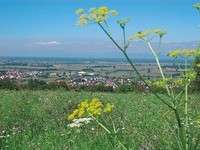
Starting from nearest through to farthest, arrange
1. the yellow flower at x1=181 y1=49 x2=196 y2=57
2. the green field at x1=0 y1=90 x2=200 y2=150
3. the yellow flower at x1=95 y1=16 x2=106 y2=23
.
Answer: the yellow flower at x1=95 y1=16 x2=106 y2=23 < the yellow flower at x1=181 y1=49 x2=196 y2=57 < the green field at x1=0 y1=90 x2=200 y2=150

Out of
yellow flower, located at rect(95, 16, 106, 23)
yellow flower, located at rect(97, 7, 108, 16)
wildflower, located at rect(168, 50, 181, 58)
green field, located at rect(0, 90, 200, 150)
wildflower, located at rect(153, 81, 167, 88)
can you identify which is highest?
yellow flower, located at rect(97, 7, 108, 16)

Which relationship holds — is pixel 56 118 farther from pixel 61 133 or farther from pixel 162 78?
pixel 162 78

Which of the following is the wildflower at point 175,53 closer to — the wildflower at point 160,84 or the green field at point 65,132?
the wildflower at point 160,84

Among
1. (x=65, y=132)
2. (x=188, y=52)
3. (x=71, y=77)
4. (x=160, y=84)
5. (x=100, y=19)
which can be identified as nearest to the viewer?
(x=100, y=19)

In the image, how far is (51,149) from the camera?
7879 mm

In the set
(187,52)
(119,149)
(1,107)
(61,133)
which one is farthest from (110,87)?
(187,52)

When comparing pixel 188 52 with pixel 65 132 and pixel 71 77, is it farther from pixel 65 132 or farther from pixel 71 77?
pixel 65 132

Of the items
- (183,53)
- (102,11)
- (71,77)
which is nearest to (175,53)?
(183,53)

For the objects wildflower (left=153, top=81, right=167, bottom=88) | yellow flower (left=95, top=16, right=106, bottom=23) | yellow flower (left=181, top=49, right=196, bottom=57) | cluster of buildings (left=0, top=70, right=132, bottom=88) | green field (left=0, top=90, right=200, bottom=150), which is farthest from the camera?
green field (left=0, top=90, right=200, bottom=150)

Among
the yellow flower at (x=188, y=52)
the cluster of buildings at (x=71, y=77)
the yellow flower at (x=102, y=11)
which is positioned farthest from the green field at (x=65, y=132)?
the yellow flower at (x=102, y=11)

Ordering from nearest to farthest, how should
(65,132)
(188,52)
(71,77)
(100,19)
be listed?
(100,19) < (188,52) < (71,77) < (65,132)

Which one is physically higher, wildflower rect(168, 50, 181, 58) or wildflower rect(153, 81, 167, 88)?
wildflower rect(168, 50, 181, 58)

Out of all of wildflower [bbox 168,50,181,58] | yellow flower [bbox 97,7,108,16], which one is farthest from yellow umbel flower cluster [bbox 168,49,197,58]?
yellow flower [bbox 97,7,108,16]

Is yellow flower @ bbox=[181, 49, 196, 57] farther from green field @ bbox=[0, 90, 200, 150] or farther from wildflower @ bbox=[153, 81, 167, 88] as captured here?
green field @ bbox=[0, 90, 200, 150]
